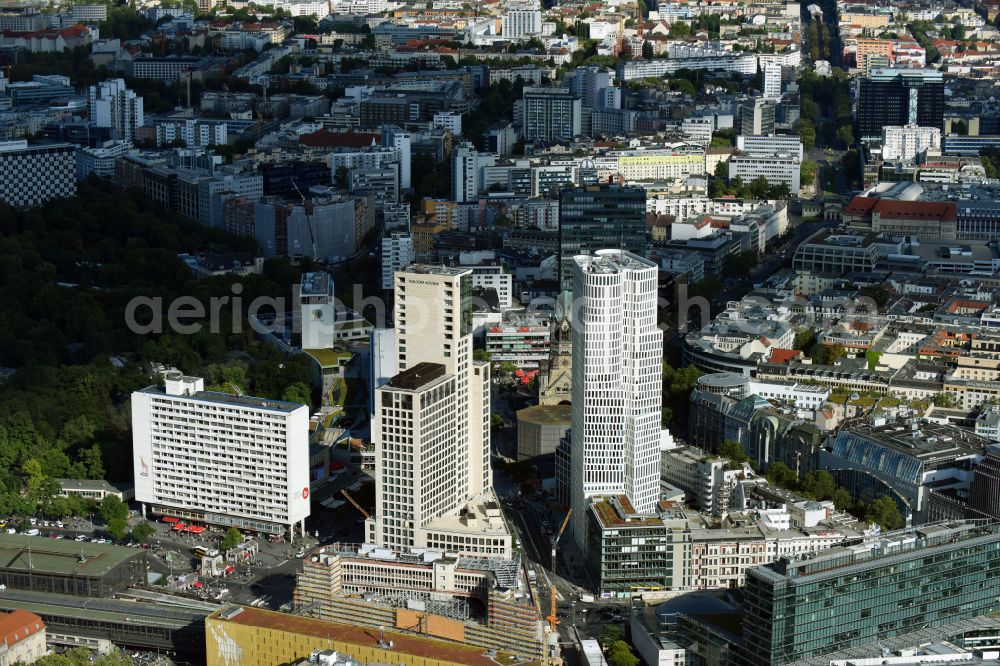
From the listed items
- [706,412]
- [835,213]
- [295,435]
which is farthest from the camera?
[835,213]

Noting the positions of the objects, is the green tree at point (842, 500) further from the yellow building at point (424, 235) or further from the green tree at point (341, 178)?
the green tree at point (341, 178)

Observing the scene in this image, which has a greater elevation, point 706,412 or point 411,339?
point 411,339

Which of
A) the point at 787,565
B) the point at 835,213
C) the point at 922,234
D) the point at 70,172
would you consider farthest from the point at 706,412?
the point at 70,172

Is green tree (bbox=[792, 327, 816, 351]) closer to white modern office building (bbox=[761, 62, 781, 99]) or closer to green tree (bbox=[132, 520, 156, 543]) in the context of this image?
green tree (bbox=[132, 520, 156, 543])

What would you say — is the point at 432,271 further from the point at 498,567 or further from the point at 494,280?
the point at 494,280

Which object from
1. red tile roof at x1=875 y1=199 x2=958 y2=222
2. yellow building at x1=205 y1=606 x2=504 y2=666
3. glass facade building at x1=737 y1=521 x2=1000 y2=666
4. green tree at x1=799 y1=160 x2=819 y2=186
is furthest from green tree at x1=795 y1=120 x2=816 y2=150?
yellow building at x1=205 y1=606 x2=504 y2=666

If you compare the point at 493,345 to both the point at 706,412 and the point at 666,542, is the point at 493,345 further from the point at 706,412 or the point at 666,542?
the point at 666,542
